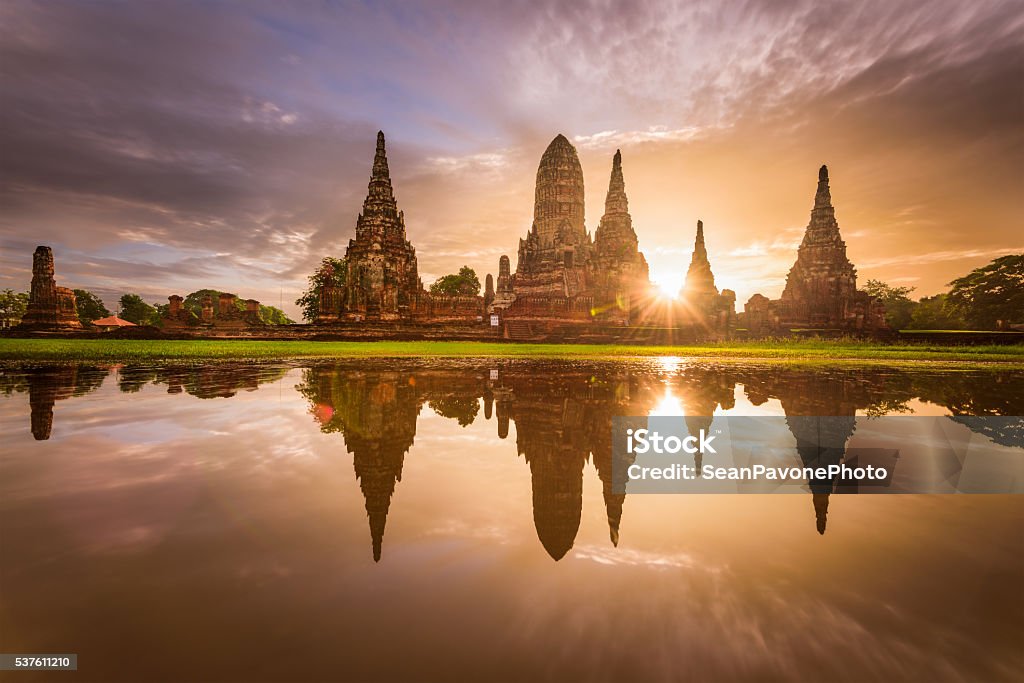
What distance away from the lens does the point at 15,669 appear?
1.23 meters

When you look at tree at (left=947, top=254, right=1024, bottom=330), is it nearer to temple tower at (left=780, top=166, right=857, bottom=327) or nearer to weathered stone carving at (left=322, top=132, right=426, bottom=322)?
temple tower at (left=780, top=166, right=857, bottom=327)

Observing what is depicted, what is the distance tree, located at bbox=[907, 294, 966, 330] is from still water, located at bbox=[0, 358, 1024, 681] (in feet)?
207

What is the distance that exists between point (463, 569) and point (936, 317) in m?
71.6

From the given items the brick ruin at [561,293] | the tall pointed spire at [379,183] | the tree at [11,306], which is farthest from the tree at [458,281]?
the tree at [11,306]

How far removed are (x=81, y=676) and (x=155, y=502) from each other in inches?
51.9

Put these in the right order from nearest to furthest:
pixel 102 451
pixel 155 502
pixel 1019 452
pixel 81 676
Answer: pixel 81 676 < pixel 155 502 < pixel 102 451 < pixel 1019 452

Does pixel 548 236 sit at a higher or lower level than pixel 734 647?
higher

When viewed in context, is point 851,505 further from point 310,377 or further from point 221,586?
point 310,377

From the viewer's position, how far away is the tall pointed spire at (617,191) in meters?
38.5

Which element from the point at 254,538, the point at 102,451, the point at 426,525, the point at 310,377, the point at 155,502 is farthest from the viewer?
the point at 310,377

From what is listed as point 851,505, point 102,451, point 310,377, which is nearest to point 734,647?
point 851,505

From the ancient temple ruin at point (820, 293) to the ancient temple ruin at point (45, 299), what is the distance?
43490 millimetres

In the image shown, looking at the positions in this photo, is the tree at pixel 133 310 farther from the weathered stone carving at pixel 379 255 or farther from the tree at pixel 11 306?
the weathered stone carving at pixel 379 255

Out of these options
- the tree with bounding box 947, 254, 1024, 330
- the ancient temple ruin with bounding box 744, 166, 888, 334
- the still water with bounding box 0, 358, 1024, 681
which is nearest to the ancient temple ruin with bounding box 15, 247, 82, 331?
the still water with bounding box 0, 358, 1024, 681
